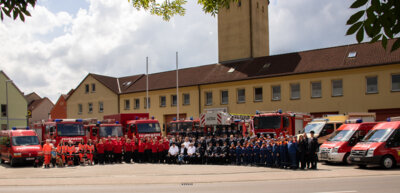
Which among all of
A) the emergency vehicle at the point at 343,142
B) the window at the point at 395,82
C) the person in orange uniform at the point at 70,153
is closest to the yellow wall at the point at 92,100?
the person in orange uniform at the point at 70,153

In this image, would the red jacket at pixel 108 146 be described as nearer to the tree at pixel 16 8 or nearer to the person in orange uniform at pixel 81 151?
the person in orange uniform at pixel 81 151

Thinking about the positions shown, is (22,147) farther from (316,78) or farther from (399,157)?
(316,78)

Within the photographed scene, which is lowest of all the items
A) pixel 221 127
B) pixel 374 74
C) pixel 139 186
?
pixel 139 186

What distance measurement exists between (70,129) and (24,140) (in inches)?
116

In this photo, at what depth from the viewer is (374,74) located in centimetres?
3050

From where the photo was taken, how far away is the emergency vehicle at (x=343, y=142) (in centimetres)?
1853

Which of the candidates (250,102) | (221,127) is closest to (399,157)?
(221,127)

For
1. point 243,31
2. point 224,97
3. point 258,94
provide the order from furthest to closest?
point 243,31, point 224,97, point 258,94

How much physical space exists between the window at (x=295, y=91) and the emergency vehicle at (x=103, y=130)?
52.5ft

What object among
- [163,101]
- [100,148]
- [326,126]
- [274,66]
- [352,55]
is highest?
[352,55]

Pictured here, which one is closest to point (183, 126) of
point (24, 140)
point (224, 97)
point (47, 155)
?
point (47, 155)

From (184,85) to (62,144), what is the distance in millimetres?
21271

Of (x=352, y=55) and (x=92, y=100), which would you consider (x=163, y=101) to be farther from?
(x=352, y=55)

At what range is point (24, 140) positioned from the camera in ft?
75.6
